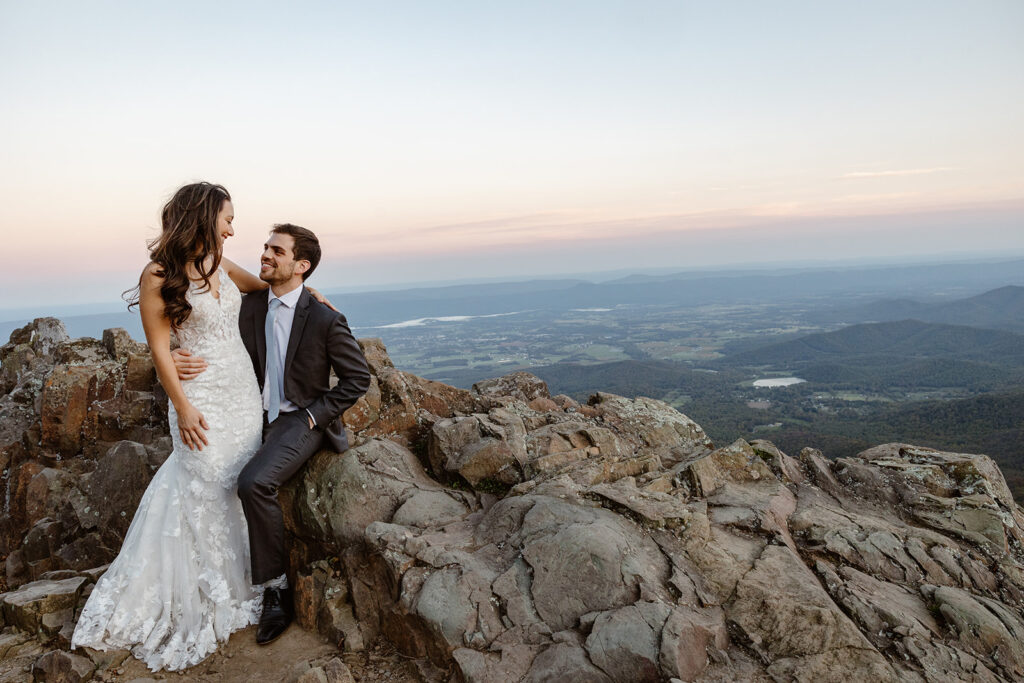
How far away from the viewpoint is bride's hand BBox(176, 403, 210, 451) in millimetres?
6289

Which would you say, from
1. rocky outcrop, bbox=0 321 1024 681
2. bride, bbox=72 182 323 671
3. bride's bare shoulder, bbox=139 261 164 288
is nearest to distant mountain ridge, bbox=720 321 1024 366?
rocky outcrop, bbox=0 321 1024 681

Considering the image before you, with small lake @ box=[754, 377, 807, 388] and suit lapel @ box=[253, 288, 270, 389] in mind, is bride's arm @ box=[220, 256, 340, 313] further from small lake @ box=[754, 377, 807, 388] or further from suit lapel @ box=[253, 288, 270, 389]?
small lake @ box=[754, 377, 807, 388]

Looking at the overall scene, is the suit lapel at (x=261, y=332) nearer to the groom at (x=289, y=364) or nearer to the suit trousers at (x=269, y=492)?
the groom at (x=289, y=364)

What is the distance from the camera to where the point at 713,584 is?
243 inches

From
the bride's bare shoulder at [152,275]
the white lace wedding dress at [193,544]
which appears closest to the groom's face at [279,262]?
the white lace wedding dress at [193,544]

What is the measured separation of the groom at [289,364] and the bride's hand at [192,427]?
2.09 feet

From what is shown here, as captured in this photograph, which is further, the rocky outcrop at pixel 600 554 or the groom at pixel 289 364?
the groom at pixel 289 364

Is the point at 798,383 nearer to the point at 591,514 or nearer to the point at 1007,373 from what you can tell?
the point at 1007,373

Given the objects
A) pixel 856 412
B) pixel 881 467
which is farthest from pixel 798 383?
pixel 881 467

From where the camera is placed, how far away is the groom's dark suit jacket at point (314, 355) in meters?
6.94

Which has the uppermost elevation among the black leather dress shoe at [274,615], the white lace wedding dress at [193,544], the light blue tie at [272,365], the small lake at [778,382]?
the light blue tie at [272,365]

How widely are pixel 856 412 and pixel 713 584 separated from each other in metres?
116

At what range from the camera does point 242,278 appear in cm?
730

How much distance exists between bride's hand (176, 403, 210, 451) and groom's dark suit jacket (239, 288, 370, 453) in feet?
3.15
